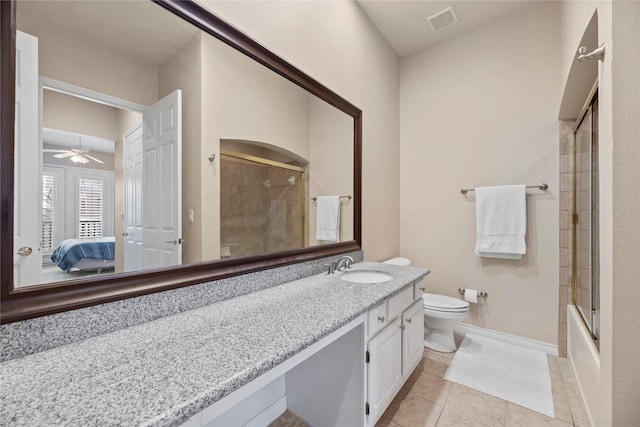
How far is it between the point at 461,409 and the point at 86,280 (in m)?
1.96

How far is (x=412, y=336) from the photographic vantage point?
1754mm

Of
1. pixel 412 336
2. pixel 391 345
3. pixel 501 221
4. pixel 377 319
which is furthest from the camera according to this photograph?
pixel 501 221

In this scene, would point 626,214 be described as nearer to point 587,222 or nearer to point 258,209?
point 587,222

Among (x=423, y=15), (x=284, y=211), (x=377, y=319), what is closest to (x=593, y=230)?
(x=377, y=319)

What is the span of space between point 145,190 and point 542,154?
280cm

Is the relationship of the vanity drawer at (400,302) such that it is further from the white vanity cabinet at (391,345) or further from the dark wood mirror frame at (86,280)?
the dark wood mirror frame at (86,280)

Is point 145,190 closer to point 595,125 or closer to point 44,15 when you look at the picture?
point 44,15

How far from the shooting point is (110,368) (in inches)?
26.8

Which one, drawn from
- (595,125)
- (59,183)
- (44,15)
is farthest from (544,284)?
(44,15)

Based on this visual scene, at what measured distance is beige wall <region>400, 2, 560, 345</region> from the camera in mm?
2207

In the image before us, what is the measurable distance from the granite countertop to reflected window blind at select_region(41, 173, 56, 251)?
0.32 m

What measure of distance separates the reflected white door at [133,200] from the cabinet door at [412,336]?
1.41m

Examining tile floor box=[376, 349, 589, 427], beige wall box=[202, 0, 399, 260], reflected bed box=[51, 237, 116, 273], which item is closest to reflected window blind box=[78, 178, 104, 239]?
reflected bed box=[51, 237, 116, 273]

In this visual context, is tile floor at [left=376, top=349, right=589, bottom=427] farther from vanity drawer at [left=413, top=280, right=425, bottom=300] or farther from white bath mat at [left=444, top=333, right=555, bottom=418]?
vanity drawer at [left=413, top=280, right=425, bottom=300]
